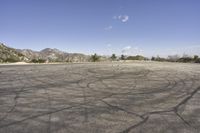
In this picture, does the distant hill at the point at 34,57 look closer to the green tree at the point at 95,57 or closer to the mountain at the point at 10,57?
the mountain at the point at 10,57

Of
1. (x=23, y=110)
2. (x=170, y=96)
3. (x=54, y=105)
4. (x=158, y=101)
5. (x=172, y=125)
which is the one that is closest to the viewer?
(x=172, y=125)

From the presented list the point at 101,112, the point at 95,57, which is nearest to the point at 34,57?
the point at 95,57

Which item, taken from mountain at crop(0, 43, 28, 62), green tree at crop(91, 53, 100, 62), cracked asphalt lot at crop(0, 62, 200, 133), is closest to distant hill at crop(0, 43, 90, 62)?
mountain at crop(0, 43, 28, 62)

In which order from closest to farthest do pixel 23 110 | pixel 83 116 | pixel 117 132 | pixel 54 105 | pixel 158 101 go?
pixel 117 132 → pixel 83 116 → pixel 23 110 → pixel 54 105 → pixel 158 101

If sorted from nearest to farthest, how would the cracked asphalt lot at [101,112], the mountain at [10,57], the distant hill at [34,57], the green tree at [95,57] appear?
1. the cracked asphalt lot at [101,112]
2. the mountain at [10,57]
3. the distant hill at [34,57]
4. the green tree at [95,57]

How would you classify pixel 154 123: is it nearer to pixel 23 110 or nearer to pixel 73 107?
pixel 73 107

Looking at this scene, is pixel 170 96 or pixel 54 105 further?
pixel 170 96

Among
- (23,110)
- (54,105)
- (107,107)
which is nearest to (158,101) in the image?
(107,107)

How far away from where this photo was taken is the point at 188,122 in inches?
169

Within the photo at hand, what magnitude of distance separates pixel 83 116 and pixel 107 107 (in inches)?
36.6

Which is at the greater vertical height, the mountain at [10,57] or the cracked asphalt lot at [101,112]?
the mountain at [10,57]

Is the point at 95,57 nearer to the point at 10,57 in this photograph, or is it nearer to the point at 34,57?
the point at 34,57

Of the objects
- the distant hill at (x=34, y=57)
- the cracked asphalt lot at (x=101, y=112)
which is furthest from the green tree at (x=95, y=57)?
the cracked asphalt lot at (x=101, y=112)

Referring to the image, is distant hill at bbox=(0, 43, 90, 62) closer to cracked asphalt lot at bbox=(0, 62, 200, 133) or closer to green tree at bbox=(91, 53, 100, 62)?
green tree at bbox=(91, 53, 100, 62)
